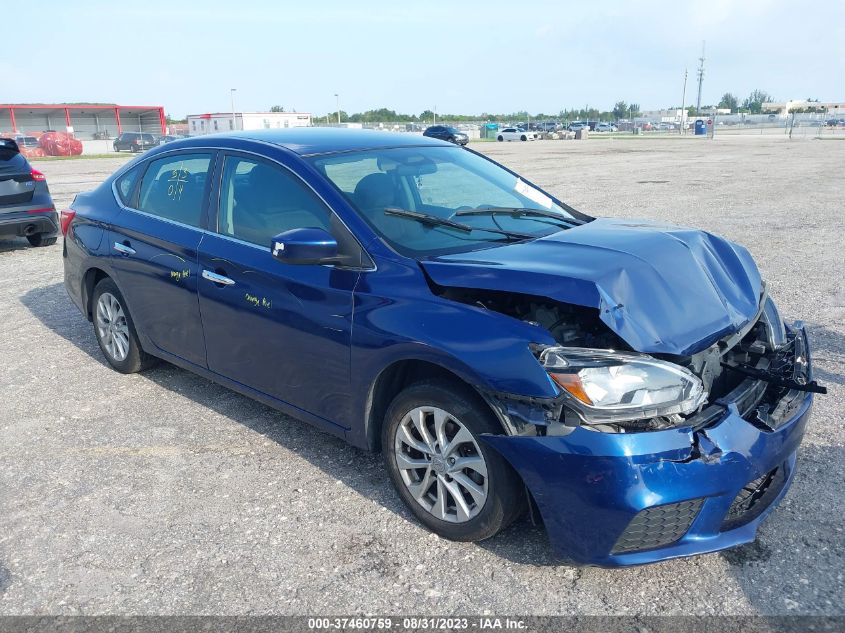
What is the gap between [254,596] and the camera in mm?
2934

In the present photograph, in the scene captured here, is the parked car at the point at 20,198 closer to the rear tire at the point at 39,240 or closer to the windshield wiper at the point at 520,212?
the rear tire at the point at 39,240

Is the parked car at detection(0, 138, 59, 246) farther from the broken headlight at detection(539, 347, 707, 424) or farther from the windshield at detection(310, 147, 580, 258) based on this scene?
the broken headlight at detection(539, 347, 707, 424)

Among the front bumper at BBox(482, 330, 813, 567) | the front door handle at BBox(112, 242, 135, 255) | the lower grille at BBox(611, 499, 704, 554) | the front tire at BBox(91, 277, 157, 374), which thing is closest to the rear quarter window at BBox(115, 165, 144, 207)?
the front door handle at BBox(112, 242, 135, 255)

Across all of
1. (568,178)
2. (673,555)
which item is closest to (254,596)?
(673,555)

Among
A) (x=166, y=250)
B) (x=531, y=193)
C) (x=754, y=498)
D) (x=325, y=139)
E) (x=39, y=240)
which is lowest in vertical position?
(x=39, y=240)

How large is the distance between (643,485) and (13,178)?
9809 mm

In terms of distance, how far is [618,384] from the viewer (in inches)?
107

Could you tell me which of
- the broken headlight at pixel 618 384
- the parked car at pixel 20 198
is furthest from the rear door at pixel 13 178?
the broken headlight at pixel 618 384

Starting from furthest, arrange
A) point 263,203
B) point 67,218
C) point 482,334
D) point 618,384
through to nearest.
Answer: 1. point 67,218
2. point 263,203
3. point 482,334
4. point 618,384

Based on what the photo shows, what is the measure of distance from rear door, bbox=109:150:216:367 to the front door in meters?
0.17

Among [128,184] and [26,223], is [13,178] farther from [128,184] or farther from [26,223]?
[128,184]

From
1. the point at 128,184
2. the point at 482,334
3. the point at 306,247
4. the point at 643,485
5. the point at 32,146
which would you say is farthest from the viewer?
the point at 32,146

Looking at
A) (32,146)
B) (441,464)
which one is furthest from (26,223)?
(32,146)

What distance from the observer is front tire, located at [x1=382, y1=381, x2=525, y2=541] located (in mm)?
2973
